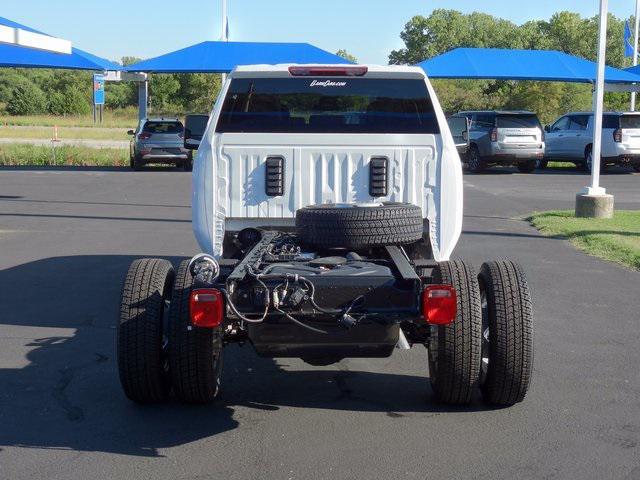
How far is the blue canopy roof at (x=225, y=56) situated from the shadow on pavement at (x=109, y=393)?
Answer: 2205 cm

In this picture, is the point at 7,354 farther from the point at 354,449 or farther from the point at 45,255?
the point at 45,255

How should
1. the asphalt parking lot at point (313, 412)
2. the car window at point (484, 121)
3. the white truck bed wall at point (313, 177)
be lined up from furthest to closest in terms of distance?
the car window at point (484, 121), the white truck bed wall at point (313, 177), the asphalt parking lot at point (313, 412)

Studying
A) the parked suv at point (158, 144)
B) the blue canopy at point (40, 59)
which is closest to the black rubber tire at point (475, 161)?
the parked suv at point (158, 144)

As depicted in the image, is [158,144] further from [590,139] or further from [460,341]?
[460,341]

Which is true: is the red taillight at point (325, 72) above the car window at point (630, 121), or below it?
below

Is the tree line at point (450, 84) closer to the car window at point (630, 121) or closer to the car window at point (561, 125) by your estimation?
the car window at point (561, 125)

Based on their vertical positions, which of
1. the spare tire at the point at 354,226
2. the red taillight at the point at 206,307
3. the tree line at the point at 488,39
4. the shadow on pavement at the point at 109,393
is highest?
the tree line at the point at 488,39

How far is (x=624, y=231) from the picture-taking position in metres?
14.1

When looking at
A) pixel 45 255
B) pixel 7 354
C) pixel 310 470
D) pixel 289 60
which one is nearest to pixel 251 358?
pixel 7 354

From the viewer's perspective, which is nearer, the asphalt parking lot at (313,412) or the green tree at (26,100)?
the asphalt parking lot at (313,412)

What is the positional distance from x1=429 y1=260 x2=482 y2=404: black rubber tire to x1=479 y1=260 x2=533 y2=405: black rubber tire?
13 cm

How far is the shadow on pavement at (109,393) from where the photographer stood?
532 centimetres

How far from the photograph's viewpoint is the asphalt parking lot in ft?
16.0

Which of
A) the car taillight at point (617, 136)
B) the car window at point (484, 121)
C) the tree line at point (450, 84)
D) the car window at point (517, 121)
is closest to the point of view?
the car taillight at point (617, 136)
